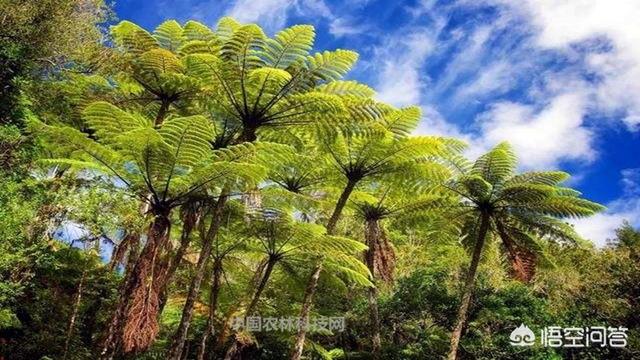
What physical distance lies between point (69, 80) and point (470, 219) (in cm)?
971

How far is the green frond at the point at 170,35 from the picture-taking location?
10.1m

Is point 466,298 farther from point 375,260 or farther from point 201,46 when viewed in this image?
point 201,46

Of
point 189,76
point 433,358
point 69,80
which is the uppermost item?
point 69,80

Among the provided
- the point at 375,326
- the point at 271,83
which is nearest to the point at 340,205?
the point at 271,83

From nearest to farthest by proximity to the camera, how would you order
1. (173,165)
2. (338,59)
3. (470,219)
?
(173,165), (338,59), (470,219)

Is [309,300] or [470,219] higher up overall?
[470,219]

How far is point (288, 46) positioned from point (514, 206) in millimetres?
6123

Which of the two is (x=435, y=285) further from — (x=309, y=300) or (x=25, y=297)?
(x=25, y=297)

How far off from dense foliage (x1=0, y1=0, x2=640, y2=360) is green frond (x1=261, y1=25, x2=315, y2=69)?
0.03 meters

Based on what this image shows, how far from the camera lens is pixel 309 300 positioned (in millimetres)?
10070

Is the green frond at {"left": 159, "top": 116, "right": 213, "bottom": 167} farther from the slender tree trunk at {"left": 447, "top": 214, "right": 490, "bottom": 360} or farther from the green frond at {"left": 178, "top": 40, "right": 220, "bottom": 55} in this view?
the slender tree trunk at {"left": 447, "top": 214, "right": 490, "bottom": 360}

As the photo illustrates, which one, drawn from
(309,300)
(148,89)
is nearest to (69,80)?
(148,89)

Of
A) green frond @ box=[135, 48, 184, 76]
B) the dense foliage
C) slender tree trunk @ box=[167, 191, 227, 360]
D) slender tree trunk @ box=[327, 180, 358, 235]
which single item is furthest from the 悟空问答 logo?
green frond @ box=[135, 48, 184, 76]

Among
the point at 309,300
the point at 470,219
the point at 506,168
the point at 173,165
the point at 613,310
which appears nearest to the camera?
the point at 173,165
